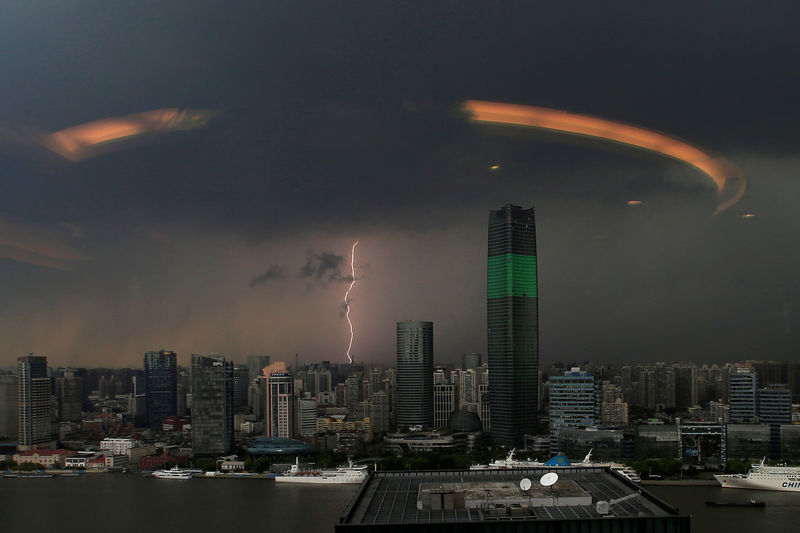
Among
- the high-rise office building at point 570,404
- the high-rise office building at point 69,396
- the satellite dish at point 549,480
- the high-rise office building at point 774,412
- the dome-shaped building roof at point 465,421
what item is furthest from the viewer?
the dome-shaped building roof at point 465,421

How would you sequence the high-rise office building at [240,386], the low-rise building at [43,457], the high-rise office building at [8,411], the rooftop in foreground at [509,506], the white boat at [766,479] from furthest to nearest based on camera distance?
the high-rise office building at [8,411], the high-rise office building at [240,386], the low-rise building at [43,457], the white boat at [766,479], the rooftop in foreground at [509,506]

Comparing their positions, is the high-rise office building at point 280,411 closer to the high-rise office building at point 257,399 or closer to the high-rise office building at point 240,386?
the high-rise office building at point 257,399

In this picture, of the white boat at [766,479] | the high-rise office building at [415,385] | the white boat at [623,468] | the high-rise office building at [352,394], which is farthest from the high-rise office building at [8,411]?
the white boat at [766,479]

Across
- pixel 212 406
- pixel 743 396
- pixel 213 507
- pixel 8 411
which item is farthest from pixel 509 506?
pixel 8 411

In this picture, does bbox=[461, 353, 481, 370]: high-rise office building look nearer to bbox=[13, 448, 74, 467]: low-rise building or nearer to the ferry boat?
the ferry boat

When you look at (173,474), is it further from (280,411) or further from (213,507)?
(213,507)

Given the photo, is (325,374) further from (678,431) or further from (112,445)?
(678,431)

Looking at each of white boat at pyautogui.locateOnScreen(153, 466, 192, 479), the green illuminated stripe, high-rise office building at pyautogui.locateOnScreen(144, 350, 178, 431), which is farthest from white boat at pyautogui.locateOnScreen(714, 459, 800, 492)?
high-rise office building at pyautogui.locateOnScreen(144, 350, 178, 431)
